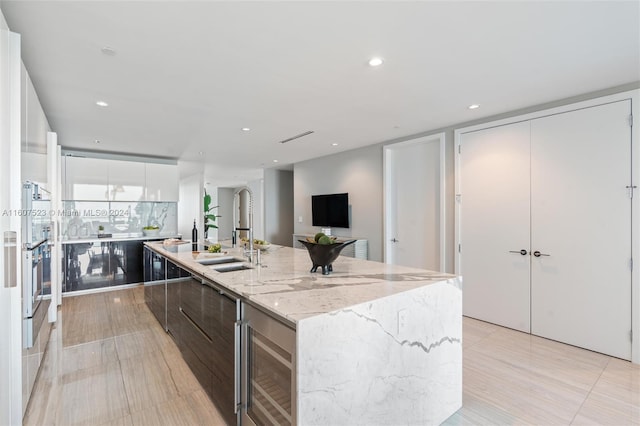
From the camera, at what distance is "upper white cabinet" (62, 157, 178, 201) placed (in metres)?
5.19

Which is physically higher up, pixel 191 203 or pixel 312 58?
pixel 312 58

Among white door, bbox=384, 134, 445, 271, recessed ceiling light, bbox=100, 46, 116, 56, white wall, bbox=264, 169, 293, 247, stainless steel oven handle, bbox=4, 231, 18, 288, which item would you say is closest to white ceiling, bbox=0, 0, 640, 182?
recessed ceiling light, bbox=100, 46, 116, 56

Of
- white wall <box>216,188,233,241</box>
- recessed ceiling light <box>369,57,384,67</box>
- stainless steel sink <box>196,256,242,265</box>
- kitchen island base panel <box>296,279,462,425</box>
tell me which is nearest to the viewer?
kitchen island base panel <box>296,279,462,425</box>

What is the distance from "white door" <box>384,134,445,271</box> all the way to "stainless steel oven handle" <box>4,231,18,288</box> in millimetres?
4102

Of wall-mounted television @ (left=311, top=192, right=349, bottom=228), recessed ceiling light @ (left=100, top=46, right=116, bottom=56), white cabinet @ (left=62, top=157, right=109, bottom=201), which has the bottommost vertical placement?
wall-mounted television @ (left=311, top=192, right=349, bottom=228)

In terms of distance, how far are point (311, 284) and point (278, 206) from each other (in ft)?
21.1

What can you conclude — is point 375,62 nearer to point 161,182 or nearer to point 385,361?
point 385,361

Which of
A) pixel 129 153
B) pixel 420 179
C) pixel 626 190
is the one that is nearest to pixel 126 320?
pixel 129 153

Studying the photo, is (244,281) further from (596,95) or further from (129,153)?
(129,153)

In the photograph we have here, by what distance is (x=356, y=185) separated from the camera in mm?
5484

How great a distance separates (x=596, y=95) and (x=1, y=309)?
4655 mm

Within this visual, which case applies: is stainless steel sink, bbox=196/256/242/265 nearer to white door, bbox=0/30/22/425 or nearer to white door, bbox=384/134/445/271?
white door, bbox=0/30/22/425

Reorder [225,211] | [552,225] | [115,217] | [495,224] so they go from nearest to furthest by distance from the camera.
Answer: [552,225]
[495,224]
[115,217]
[225,211]

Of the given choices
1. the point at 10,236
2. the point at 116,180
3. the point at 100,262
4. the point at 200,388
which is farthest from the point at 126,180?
the point at 200,388
